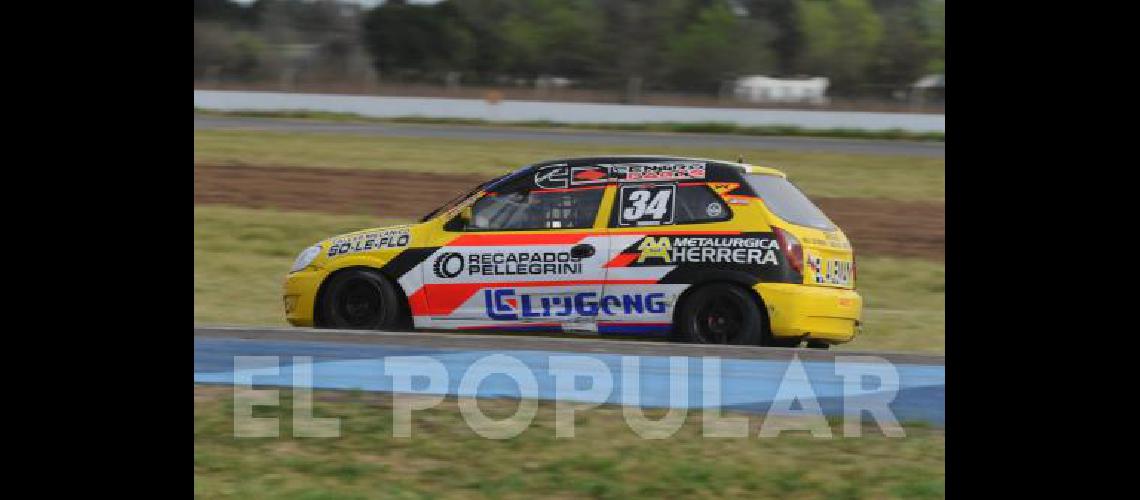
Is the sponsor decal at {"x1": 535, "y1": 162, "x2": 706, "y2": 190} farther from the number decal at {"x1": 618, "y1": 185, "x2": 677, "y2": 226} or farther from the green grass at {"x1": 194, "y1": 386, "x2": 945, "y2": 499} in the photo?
the green grass at {"x1": 194, "y1": 386, "x2": 945, "y2": 499}

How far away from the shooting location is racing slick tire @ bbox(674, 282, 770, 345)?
391 inches

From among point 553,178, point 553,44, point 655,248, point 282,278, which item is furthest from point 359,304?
point 553,44

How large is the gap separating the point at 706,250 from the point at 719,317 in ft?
1.56

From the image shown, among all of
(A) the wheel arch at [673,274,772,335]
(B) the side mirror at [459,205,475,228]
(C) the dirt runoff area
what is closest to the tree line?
(C) the dirt runoff area

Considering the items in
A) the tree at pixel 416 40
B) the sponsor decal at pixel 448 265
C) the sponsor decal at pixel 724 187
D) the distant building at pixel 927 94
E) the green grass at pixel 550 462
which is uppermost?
the tree at pixel 416 40

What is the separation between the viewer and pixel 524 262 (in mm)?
10289

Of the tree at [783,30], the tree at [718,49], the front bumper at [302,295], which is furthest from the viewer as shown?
the tree at [783,30]

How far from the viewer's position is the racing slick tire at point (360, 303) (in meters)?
10.6

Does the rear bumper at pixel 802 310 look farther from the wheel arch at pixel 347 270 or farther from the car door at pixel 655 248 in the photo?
the wheel arch at pixel 347 270

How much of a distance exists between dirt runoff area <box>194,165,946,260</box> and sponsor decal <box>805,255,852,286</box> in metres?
7.49

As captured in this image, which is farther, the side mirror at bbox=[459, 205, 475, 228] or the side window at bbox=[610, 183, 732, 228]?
the side mirror at bbox=[459, 205, 475, 228]

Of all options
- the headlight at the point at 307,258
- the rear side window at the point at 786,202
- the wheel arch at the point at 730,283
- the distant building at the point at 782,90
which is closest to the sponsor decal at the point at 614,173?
the rear side window at the point at 786,202

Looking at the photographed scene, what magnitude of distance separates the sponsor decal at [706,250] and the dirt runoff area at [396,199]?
7.95 meters
